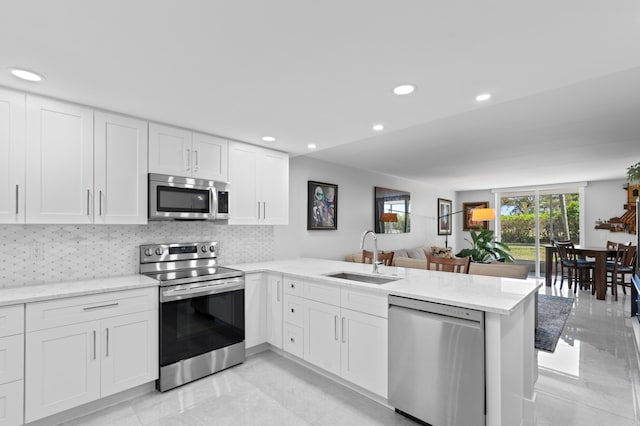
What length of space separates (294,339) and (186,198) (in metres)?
1.68

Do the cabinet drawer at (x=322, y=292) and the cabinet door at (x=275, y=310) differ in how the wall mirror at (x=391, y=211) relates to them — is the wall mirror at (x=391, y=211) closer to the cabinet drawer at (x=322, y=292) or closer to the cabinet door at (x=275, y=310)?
the cabinet door at (x=275, y=310)

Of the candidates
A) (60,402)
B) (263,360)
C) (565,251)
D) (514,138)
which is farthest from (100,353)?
(565,251)

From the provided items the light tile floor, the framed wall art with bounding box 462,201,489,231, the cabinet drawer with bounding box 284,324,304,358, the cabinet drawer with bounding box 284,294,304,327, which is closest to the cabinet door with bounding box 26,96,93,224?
the light tile floor

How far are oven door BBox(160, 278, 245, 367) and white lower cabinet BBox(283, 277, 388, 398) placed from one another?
0.50 meters

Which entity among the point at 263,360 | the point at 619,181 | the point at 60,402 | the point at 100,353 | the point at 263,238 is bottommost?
the point at 263,360

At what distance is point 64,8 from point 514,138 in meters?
4.20

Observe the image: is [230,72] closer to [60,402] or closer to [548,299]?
[60,402]

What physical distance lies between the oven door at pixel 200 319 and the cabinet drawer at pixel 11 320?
82cm

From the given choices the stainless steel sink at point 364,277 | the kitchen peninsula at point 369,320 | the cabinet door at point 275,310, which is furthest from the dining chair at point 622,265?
the cabinet door at point 275,310

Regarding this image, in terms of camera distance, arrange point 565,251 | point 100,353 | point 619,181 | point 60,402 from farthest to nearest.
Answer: point 619,181, point 565,251, point 100,353, point 60,402

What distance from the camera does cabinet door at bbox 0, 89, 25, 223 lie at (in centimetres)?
212

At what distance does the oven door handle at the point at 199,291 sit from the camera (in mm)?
2555

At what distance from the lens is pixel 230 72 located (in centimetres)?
196

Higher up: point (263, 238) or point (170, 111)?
point (170, 111)
